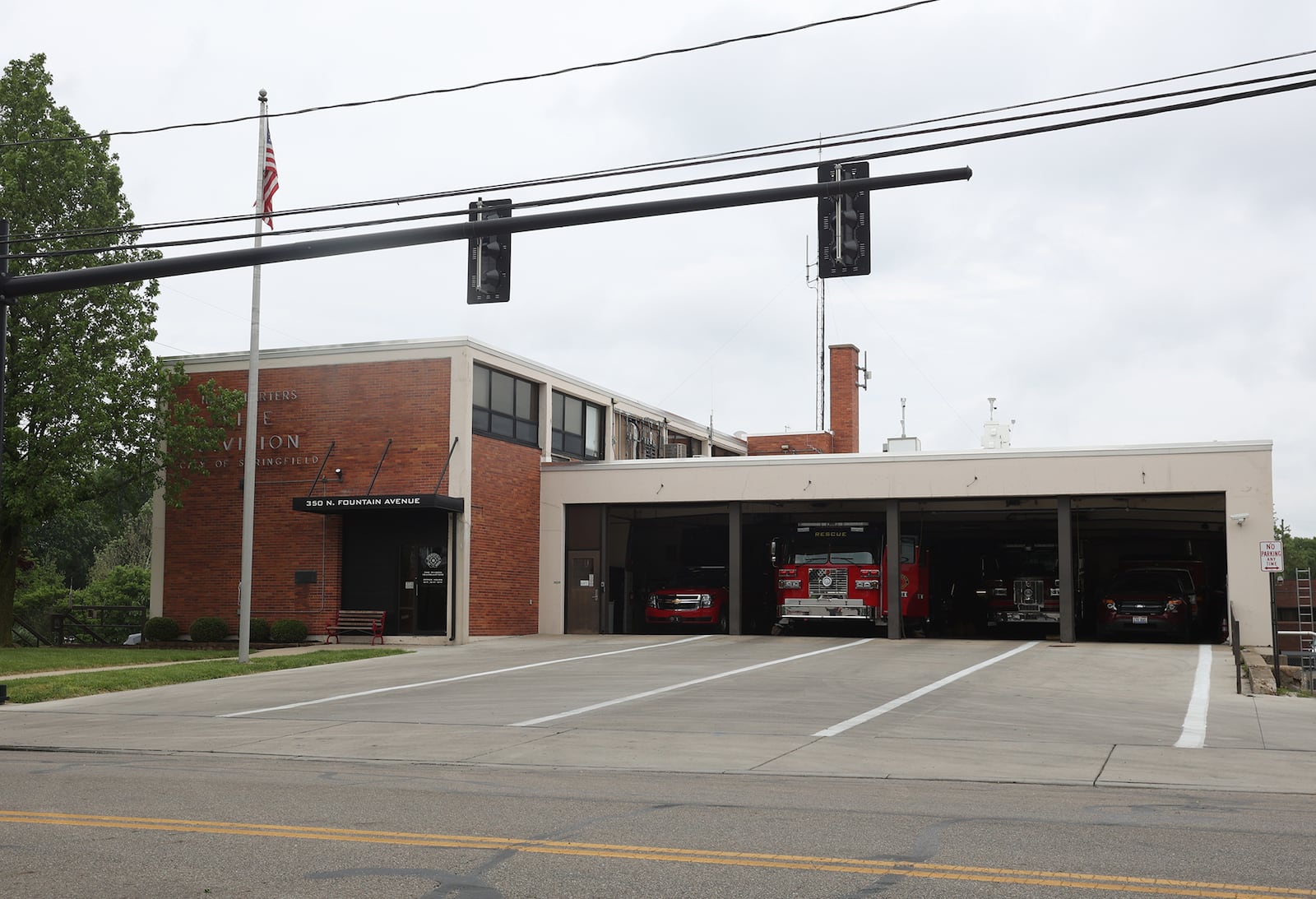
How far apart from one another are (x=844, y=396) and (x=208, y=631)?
26391mm

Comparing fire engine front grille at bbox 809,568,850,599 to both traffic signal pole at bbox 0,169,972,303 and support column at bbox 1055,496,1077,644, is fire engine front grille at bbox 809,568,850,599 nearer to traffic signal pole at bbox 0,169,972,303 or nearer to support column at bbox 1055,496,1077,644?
support column at bbox 1055,496,1077,644

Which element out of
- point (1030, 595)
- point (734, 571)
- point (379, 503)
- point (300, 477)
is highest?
point (300, 477)

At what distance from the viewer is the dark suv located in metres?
30.7

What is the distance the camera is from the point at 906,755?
12742 millimetres

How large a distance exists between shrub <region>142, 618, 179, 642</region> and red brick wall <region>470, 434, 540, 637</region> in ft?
24.5

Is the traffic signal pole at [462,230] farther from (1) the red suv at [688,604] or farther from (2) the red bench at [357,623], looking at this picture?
(1) the red suv at [688,604]

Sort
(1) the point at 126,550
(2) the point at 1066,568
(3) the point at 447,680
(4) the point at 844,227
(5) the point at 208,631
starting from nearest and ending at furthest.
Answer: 1. (4) the point at 844,227
2. (3) the point at 447,680
3. (2) the point at 1066,568
4. (5) the point at 208,631
5. (1) the point at 126,550

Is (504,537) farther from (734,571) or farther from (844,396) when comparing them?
(844,396)

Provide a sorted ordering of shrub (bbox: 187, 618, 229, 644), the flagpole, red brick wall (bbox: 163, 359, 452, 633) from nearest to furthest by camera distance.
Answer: the flagpole
red brick wall (bbox: 163, 359, 452, 633)
shrub (bbox: 187, 618, 229, 644)

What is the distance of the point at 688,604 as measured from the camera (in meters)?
34.3

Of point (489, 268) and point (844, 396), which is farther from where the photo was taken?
point (844, 396)

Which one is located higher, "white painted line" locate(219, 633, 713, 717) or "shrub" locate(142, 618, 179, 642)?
"shrub" locate(142, 618, 179, 642)

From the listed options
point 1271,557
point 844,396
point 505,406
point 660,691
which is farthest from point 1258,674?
point 844,396

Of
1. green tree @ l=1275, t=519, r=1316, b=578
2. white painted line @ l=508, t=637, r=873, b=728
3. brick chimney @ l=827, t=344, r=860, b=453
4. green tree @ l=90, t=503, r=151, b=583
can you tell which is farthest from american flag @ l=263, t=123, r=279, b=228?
green tree @ l=1275, t=519, r=1316, b=578
